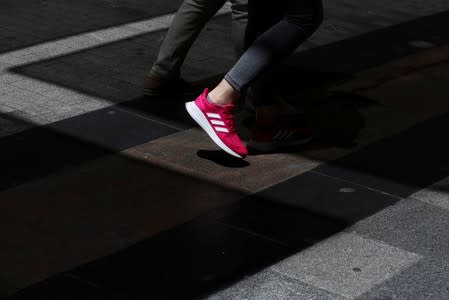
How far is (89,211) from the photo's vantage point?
528cm

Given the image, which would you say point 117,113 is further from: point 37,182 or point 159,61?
point 37,182

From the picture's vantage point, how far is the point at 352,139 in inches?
248

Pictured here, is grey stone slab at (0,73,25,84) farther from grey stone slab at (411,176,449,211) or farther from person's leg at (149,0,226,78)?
grey stone slab at (411,176,449,211)

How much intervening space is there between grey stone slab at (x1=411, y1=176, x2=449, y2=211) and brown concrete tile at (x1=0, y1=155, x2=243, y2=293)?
84 cm

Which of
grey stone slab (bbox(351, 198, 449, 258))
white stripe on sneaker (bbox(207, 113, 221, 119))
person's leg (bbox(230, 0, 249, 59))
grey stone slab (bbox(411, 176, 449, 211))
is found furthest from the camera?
person's leg (bbox(230, 0, 249, 59))

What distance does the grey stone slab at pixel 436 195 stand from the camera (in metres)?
5.53

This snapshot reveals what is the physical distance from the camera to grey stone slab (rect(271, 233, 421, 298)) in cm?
469

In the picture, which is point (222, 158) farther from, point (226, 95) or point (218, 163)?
point (226, 95)

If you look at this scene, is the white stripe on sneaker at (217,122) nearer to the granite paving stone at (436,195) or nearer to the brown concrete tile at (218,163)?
the brown concrete tile at (218,163)

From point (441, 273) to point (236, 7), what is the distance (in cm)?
213

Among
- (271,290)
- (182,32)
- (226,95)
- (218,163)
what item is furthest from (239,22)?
(271,290)

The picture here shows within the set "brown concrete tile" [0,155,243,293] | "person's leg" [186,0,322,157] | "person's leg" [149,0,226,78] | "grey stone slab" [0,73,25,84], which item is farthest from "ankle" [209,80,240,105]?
"grey stone slab" [0,73,25,84]

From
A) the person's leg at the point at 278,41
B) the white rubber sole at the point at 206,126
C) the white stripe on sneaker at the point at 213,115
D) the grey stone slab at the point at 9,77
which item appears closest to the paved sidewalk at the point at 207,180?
the grey stone slab at the point at 9,77

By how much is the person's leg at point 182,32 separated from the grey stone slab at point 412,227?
174cm
